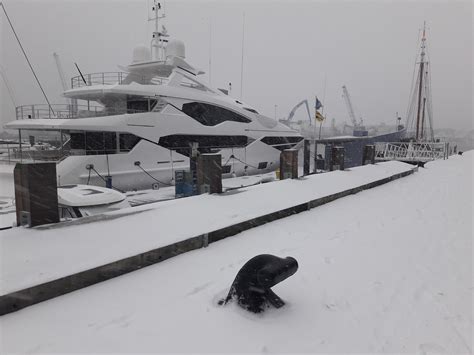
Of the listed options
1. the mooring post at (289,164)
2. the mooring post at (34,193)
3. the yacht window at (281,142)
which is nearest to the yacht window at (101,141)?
the mooring post at (289,164)

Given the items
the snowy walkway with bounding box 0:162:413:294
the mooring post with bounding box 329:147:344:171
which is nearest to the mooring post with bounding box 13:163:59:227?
the snowy walkway with bounding box 0:162:413:294

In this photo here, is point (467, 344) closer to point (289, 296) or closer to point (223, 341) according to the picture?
point (289, 296)

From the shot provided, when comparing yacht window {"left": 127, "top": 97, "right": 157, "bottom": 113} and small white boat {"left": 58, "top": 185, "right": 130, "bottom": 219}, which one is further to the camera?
yacht window {"left": 127, "top": 97, "right": 157, "bottom": 113}

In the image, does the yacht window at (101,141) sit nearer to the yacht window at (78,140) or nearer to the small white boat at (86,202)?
the yacht window at (78,140)

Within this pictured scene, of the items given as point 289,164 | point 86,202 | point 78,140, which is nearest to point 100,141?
point 78,140

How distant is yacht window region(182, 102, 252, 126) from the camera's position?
658 inches

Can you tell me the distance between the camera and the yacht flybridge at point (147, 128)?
43.3ft

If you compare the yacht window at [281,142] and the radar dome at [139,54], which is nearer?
the radar dome at [139,54]

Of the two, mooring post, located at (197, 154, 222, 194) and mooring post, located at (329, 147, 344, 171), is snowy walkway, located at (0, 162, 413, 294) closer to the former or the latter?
mooring post, located at (197, 154, 222, 194)

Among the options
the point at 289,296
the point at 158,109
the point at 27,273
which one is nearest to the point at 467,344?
the point at 289,296

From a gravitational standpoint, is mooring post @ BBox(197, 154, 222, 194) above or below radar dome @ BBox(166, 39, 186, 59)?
below

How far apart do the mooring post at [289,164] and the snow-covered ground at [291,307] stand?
4914mm

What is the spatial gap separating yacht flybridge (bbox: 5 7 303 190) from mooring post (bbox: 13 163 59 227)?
8.63 m

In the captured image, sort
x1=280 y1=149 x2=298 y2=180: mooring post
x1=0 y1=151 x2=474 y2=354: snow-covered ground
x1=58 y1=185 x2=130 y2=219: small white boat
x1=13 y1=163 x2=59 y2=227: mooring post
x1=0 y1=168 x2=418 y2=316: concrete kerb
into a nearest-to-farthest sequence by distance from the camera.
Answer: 1. x1=0 y1=151 x2=474 y2=354: snow-covered ground
2. x1=0 y1=168 x2=418 y2=316: concrete kerb
3. x1=13 y1=163 x2=59 y2=227: mooring post
4. x1=58 y1=185 x2=130 y2=219: small white boat
5. x1=280 y1=149 x2=298 y2=180: mooring post
